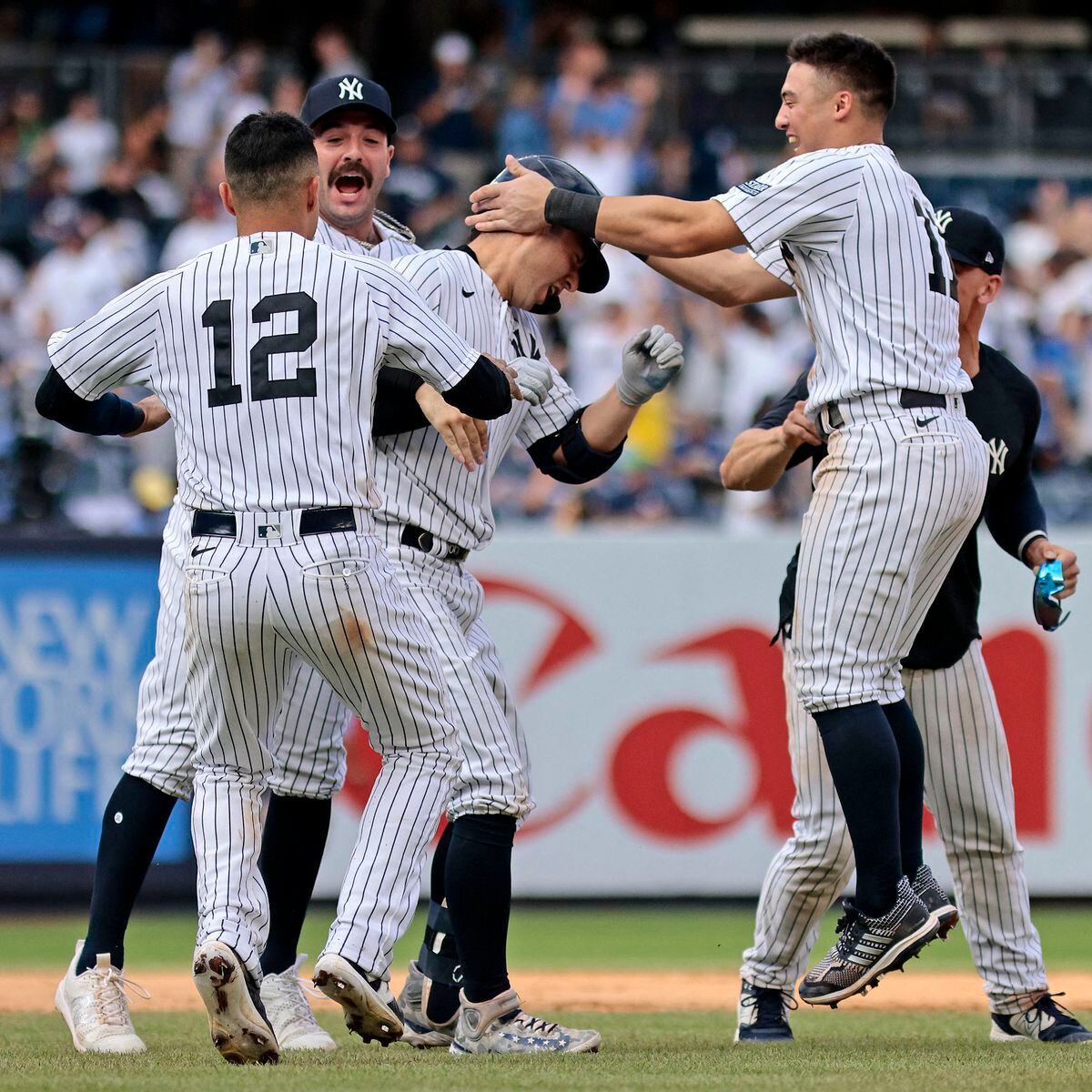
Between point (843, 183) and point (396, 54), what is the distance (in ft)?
40.4

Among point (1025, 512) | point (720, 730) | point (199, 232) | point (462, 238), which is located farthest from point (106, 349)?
point (462, 238)

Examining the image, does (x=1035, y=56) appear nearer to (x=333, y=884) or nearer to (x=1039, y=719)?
(x=1039, y=719)

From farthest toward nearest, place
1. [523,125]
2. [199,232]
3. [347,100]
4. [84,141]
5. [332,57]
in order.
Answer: [332,57]
[523,125]
[84,141]
[199,232]
[347,100]

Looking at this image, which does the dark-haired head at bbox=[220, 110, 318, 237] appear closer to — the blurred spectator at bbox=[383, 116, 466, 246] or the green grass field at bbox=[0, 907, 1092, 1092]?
the green grass field at bbox=[0, 907, 1092, 1092]

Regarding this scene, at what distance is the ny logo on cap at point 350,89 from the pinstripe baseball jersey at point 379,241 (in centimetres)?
33

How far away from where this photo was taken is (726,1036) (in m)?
4.95

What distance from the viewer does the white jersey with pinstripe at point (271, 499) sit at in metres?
3.87

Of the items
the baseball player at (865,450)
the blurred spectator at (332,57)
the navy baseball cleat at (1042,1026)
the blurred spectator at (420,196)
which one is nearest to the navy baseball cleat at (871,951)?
the baseball player at (865,450)

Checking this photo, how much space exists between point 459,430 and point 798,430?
34.8 inches

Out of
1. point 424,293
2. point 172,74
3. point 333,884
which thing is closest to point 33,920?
point 333,884

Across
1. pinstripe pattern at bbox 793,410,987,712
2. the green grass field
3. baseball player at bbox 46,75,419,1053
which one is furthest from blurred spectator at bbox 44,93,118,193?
pinstripe pattern at bbox 793,410,987,712

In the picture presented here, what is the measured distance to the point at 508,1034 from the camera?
4.45m

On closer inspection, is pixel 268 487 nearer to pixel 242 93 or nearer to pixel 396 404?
pixel 396 404

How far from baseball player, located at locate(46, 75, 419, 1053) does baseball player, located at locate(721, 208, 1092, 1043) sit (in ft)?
3.61
